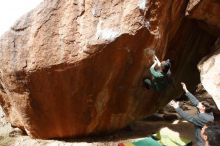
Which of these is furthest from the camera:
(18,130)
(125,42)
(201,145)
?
(18,130)

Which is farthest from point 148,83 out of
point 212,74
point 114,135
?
point 114,135

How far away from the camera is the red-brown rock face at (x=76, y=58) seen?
377 inches

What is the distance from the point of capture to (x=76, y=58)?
957cm

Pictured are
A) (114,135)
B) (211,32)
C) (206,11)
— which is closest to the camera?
(206,11)

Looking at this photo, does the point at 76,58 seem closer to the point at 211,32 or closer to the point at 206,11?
the point at 206,11

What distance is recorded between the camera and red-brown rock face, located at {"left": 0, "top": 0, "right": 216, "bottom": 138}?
9578mm

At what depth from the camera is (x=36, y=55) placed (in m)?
9.69

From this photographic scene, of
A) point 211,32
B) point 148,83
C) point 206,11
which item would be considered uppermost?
point 206,11

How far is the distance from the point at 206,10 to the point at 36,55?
493 cm

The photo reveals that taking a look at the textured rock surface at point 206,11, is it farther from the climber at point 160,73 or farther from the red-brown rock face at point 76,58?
the climber at point 160,73

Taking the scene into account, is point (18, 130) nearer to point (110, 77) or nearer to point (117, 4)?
point (110, 77)

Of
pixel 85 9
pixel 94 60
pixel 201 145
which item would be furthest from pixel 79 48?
pixel 201 145

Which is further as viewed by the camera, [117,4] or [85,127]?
[85,127]

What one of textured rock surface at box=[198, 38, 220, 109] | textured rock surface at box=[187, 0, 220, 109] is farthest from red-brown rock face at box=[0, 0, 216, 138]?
textured rock surface at box=[198, 38, 220, 109]
